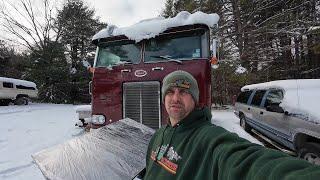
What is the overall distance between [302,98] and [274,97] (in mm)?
1610

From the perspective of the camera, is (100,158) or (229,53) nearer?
(100,158)

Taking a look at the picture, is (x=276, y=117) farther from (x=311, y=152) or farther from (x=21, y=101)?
(x=21, y=101)

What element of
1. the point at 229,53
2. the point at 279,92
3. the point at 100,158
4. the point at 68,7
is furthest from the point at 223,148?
the point at 68,7

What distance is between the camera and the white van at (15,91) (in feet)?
75.9

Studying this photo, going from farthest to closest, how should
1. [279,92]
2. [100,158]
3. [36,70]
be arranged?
[36,70]
[279,92]
[100,158]

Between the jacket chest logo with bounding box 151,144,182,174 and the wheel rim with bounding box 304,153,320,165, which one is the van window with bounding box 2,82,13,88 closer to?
the wheel rim with bounding box 304,153,320,165

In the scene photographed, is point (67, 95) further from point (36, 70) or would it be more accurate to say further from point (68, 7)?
point (68, 7)

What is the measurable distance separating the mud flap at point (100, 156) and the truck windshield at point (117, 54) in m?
2.26

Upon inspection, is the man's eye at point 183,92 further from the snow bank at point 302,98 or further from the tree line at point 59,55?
the tree line at point 59,55

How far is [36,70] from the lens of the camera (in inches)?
1142

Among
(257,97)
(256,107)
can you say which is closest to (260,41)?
(257,97)

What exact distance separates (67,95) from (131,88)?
25.3 metres

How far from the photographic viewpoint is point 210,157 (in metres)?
1.45

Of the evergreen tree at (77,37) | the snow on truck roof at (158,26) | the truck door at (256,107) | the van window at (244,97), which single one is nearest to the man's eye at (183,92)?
the snow on truck roof at (158,26)
